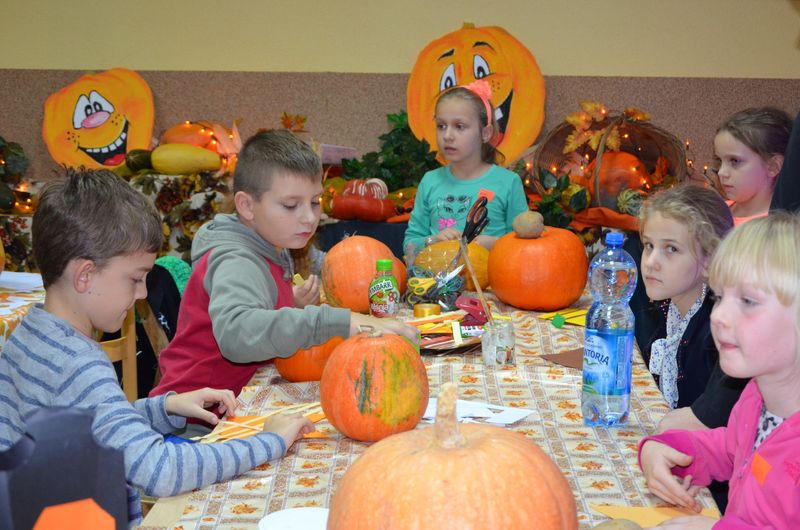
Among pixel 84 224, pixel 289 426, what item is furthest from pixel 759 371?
pixel 84 224

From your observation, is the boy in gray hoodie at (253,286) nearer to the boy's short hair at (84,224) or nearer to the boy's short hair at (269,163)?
the boy's short hair at (269,163)

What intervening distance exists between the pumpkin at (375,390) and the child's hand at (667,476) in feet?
1.41

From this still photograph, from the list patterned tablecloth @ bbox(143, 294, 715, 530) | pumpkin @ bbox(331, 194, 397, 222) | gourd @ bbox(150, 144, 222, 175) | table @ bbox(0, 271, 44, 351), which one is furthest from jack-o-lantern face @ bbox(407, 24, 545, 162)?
A: patterned tablecloth @ bbox(143, 294, 715, 530)

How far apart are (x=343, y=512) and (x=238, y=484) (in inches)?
17.1

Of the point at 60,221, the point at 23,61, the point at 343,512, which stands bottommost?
the point at 343,512

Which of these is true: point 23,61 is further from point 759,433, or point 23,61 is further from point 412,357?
point 759,433

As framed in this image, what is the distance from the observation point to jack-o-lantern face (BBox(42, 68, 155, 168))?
5.54 meters

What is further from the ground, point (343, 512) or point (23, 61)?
point (23, 61)

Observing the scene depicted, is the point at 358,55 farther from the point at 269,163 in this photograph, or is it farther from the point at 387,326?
the point at 387,326

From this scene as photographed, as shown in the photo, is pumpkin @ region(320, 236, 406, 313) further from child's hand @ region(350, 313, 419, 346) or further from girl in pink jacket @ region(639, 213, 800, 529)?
girl in pink jacket @ region(639, 213, 800, 529)

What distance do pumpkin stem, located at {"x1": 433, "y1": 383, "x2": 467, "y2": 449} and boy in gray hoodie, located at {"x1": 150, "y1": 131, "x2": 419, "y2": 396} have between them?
2.92 ft

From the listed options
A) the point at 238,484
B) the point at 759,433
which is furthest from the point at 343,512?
the point at 759,433

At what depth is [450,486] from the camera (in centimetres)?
94

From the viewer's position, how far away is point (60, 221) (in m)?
1.50
